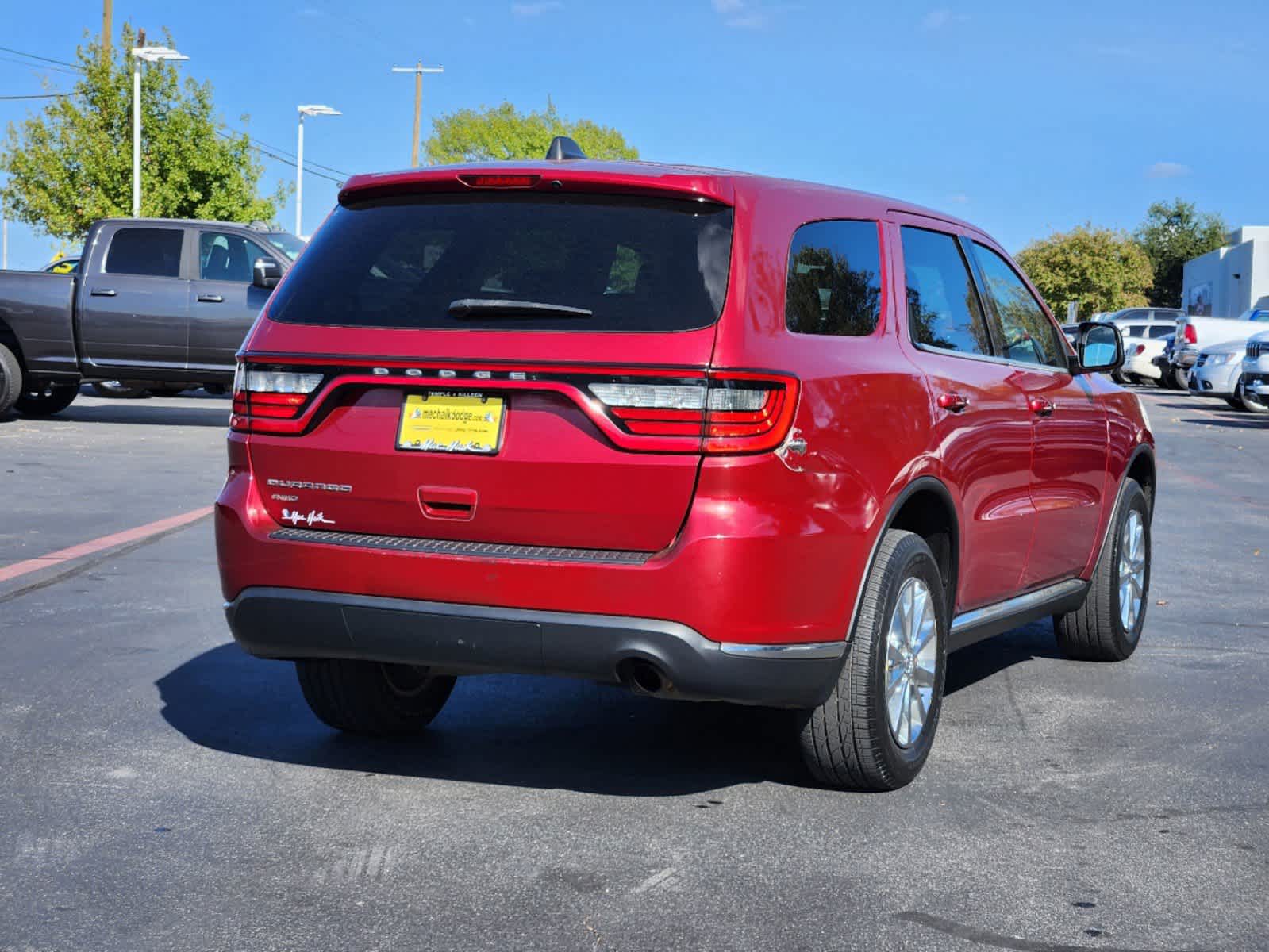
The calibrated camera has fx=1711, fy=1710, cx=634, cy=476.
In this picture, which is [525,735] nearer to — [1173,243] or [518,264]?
[518,264]

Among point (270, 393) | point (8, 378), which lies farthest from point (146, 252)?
point (270, 393)

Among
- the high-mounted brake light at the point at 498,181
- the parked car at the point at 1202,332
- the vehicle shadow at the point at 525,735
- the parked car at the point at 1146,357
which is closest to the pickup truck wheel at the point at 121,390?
the vehicle shadow at the point at 525,735

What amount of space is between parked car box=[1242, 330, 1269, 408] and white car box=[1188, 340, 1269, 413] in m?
0.74

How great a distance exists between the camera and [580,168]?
4.63 meters

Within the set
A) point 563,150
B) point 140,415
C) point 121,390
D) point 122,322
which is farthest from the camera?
point 121,390

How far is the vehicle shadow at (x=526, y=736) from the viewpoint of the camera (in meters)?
5.18

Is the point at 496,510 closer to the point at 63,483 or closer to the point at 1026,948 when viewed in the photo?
the point at 1026,948

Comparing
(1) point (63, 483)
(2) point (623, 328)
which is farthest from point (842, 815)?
(1) point (63, 483)

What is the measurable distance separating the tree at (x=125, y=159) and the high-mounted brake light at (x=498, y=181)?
41.4 metres

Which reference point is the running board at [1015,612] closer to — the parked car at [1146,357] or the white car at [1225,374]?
the white car at [1225,374]

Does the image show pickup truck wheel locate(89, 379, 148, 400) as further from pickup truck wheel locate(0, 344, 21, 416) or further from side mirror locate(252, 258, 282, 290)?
side mirror locate(252, 258, 282, 290)

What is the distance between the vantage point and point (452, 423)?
4469mm

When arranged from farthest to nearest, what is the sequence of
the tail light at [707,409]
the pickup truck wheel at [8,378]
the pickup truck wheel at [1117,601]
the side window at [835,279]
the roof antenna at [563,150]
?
1. the pickup truck wheel at [8,378]
2. the pickup truck wheel at [1117,601]
3. the roof antenna at [563,150]
4. the side window at [835,279]
5. the tail light at [707,409]

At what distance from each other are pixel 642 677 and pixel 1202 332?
31.4 m
